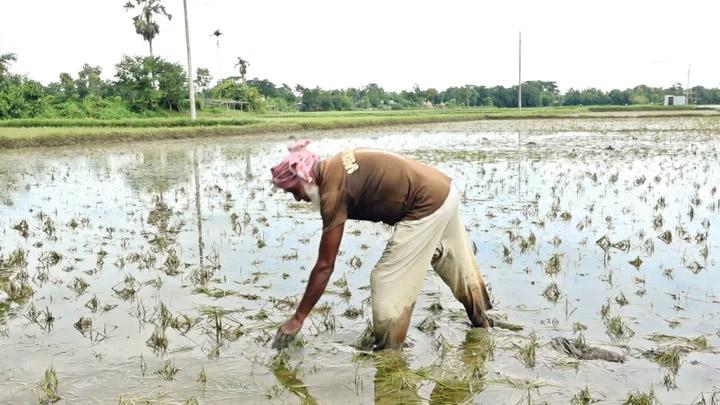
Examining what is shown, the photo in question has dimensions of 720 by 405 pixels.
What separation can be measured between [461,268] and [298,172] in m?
1.25

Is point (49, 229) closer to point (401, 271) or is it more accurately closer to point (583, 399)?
point (401, 271)

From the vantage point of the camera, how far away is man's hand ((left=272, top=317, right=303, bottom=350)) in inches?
127

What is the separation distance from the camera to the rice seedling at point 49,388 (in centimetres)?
293

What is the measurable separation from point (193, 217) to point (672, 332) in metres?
5.68

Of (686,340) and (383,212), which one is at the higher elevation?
(383,212)

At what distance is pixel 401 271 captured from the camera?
3.33 m

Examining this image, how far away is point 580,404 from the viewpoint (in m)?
2.88

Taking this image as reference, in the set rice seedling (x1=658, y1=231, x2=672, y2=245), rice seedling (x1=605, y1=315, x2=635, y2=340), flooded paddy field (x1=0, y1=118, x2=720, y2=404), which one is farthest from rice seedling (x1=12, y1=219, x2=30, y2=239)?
rice seedling (x1=658, y1=231, x2=672, y2=245)

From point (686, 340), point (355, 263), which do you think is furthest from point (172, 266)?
point (686, 340)

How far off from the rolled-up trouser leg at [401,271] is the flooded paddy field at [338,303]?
0.23 metres

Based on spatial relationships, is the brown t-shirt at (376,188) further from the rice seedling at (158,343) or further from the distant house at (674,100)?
the distant house at (674,100)

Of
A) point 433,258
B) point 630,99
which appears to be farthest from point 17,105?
point 630,99

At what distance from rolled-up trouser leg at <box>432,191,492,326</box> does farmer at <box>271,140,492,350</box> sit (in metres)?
0.01

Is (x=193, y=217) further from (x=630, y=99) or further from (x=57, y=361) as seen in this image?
(x=630, y=99)
